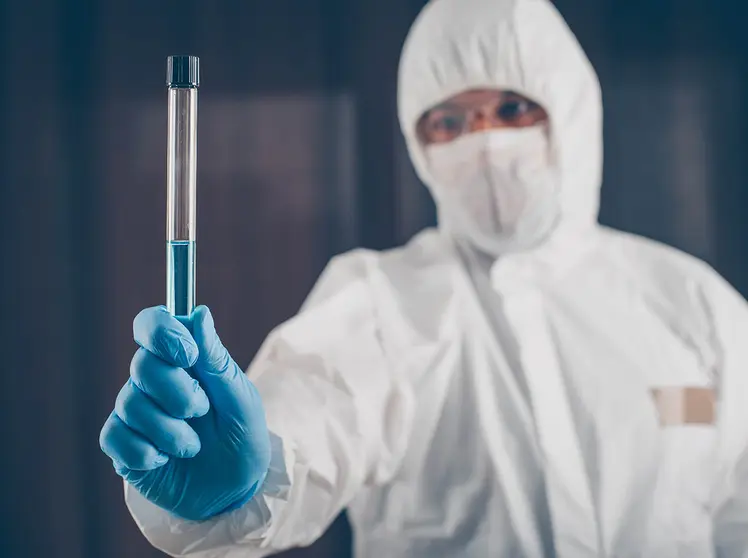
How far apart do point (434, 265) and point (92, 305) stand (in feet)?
2.19

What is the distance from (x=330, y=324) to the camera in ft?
3.91

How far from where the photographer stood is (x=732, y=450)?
124cm

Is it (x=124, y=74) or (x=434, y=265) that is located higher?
(x=124, y=74)

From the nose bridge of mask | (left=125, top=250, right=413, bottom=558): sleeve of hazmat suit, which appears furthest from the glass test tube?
the nose bridge of mask

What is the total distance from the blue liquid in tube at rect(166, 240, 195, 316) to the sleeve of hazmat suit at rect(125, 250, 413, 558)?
0.79 feet

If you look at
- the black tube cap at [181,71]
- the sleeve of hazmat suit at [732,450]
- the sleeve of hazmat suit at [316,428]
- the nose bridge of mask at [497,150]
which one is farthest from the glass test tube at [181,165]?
the sleeve of hazmat suit at [732,450]

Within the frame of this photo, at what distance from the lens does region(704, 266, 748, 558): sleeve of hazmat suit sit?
1.23 meters

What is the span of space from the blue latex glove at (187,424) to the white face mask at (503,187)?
59cm

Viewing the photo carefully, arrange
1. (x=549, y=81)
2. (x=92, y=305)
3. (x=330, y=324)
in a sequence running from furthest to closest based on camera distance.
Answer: (x=92, y=305) < (x=549, y=81) < (x=330, y=324)

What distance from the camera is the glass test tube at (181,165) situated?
2.43 feet

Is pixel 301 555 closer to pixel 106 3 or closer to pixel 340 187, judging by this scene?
pixel 340 187

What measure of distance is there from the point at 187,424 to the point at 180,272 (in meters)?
0.15

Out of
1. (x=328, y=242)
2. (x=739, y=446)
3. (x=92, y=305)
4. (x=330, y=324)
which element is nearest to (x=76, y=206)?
(x=92, y=305)

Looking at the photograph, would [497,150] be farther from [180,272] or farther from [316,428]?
[180,272]
